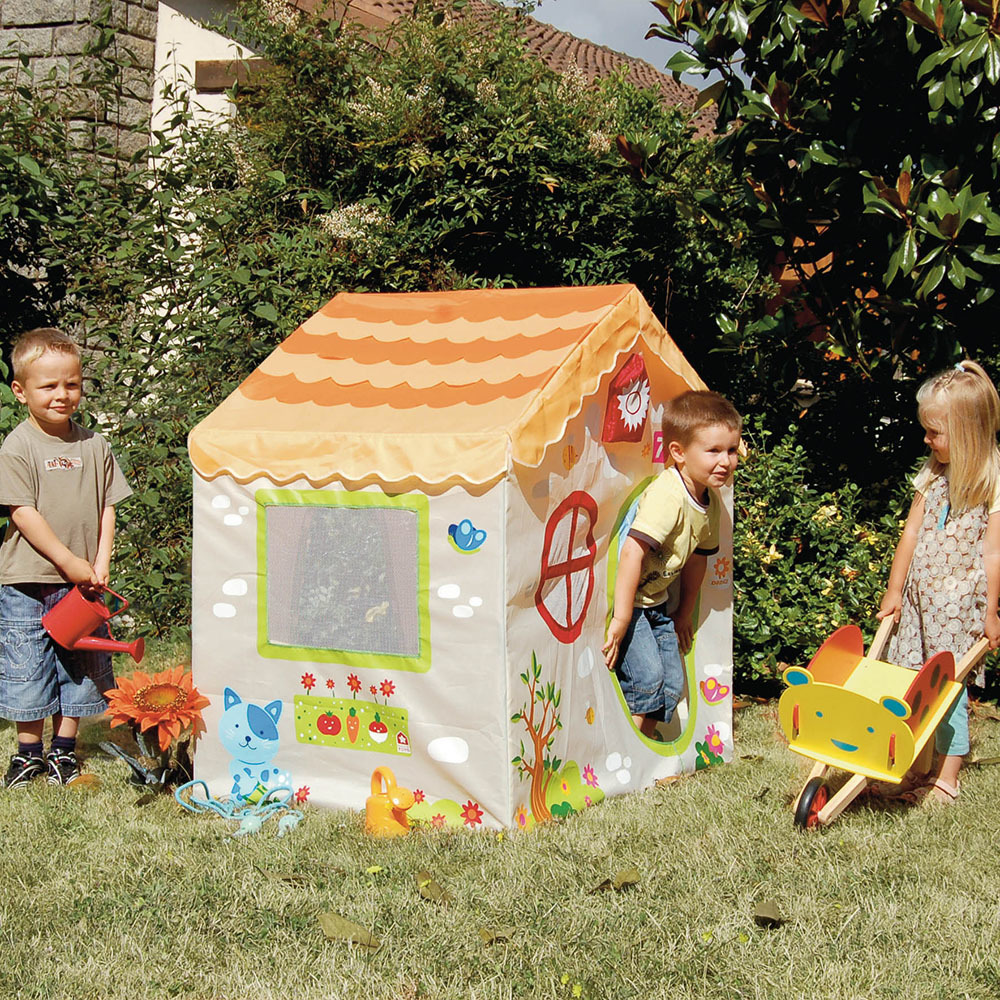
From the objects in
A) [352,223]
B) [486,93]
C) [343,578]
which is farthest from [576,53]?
[343,578]

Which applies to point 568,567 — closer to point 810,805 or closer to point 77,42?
point 810,805

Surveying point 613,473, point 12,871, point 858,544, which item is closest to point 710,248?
point 858,544

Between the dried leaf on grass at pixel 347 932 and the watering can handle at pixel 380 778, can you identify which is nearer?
the dried leaf on grass at pixel 347 932

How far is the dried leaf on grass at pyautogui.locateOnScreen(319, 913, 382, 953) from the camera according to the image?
2.59m

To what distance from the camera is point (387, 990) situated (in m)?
2.39

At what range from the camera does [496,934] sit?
261 cm

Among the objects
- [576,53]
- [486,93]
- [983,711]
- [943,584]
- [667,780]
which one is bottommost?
[983,711]

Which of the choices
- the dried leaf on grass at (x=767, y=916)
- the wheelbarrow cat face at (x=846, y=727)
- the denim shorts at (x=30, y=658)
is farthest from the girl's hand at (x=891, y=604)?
the denim shorts at (x=30, y=658)

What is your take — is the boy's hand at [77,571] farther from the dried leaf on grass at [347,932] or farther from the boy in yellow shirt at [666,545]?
the boy in yellow shirt at [666,545]

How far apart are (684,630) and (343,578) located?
57.6 inches

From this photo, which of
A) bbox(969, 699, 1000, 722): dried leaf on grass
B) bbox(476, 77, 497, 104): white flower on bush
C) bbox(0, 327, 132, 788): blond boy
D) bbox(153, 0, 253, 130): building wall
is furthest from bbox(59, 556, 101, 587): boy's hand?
bbox(153, 0, 253, 130): building wall

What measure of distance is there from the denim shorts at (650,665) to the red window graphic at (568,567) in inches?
14.2

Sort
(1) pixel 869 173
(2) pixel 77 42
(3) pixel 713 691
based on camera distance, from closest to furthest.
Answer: (3) pixel 713 691 < (1) pixel 869 173 < (2) pixel 77 42

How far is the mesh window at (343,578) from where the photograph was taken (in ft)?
11.0
